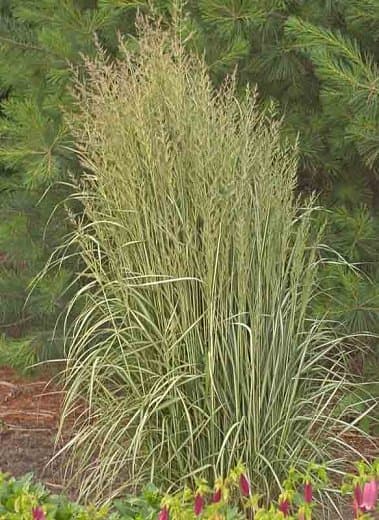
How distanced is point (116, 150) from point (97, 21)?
46.9 inches

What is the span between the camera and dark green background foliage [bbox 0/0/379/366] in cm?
458

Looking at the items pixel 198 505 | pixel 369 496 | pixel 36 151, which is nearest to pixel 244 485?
pixel 198 505

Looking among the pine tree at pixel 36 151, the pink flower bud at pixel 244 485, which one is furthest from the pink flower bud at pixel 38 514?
the pine tree at pixel 36 151

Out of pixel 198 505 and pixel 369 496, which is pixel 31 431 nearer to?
pixel 198 505

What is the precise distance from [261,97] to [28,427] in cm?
194

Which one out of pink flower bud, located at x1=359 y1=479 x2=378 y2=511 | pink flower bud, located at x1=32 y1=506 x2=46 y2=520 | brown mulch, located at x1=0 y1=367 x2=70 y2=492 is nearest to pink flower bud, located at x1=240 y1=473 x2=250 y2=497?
pink flower bud, located at x1=359 y1=479 x2=378 y2=511

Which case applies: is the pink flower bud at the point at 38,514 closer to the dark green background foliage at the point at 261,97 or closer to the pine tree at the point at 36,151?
the dark green background foliage at the point at 261,97

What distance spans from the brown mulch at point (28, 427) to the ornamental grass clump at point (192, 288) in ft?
2.06

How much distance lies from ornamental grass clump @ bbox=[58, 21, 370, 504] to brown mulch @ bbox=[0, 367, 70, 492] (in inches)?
24.7

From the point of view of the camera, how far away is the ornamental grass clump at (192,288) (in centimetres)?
394

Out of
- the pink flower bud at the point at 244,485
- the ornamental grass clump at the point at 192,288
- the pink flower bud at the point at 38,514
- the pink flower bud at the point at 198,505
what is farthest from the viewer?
the ornamental grass clump at the point at 192,288

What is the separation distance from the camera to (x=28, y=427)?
18.4 feet

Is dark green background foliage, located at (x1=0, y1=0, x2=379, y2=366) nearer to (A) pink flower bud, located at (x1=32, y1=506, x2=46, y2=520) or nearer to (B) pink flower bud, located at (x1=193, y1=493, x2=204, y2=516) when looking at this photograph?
(B) pink flower bud, located at (x1=193, y1=493, x2=204, y2=516)

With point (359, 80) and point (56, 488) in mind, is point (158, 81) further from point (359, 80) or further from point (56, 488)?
point (56, 488)
